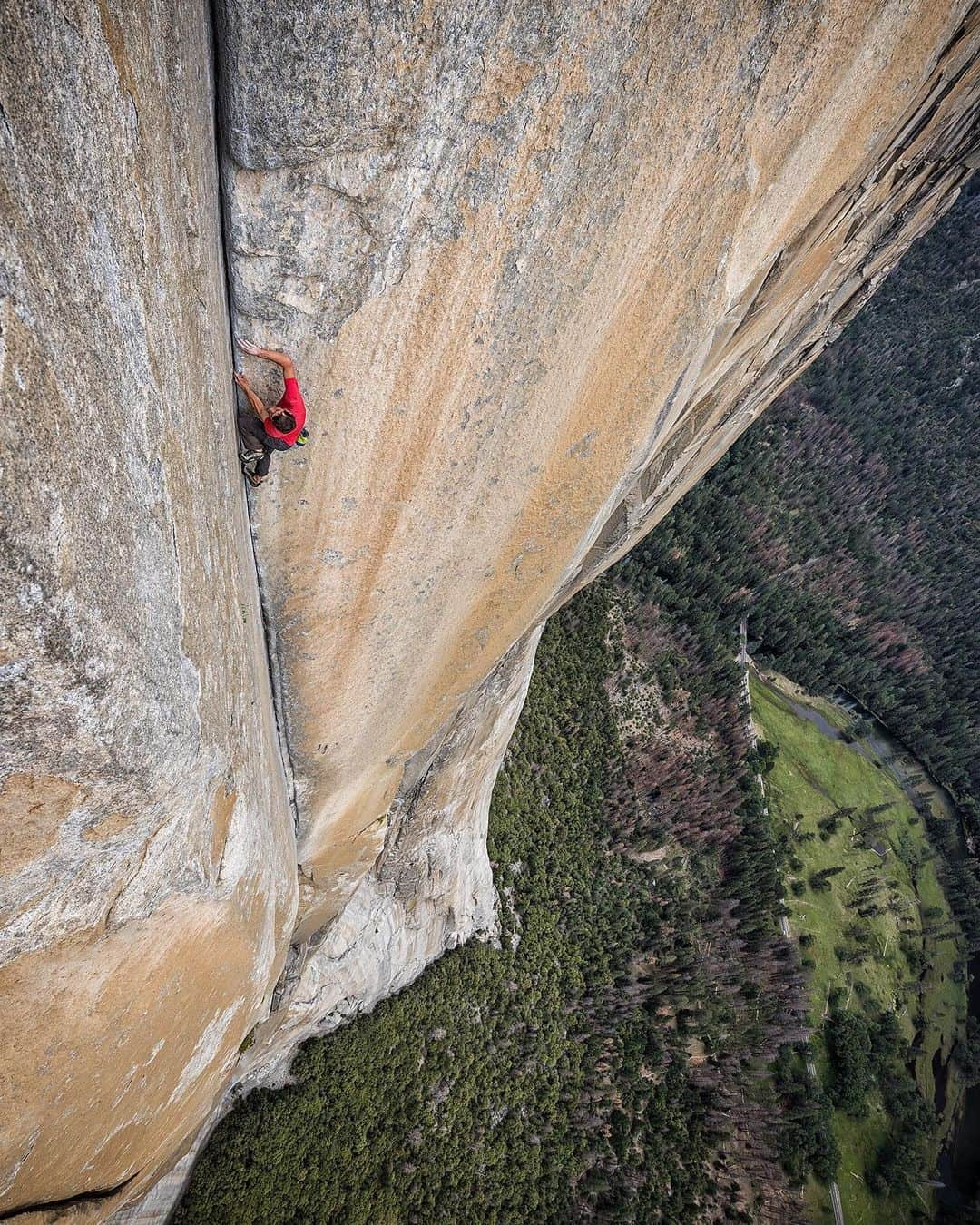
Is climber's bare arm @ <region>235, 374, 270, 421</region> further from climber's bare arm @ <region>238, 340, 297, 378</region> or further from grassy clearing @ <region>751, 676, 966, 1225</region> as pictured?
grassy clearing @ <region>751, 676, 966, 1225</region>

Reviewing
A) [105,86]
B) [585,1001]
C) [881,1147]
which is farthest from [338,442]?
[881,1147]

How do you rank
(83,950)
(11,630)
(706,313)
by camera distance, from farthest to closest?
(706,313) < (83,950) < (11,630)

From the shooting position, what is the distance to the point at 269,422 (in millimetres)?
4074

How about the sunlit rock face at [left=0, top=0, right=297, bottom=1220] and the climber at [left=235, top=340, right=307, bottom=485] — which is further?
the climber at [left=235, top=340, right=307, bottom=485]

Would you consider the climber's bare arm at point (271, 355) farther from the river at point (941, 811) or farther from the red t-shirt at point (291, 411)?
the river at point (941, 811)

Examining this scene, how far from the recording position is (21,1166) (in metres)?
3.35

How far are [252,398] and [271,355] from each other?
13.1 inches

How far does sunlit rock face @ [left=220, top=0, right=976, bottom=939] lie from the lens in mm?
3213

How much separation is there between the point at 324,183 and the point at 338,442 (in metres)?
1.57

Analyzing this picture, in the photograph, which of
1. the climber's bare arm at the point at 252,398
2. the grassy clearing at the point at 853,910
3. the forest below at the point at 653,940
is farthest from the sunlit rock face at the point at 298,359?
the grassy clearing at the point at 853,910

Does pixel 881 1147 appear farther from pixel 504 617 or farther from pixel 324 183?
pixel 324 183

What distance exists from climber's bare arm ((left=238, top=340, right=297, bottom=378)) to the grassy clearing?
91.6 feet

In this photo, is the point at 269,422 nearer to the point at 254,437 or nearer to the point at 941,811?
the point at 254,437

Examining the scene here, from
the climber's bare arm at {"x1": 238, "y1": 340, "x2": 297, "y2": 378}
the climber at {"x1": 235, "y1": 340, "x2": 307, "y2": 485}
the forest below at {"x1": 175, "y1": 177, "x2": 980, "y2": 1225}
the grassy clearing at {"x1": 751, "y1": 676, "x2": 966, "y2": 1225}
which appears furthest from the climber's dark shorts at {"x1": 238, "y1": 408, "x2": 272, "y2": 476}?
the grassy clearing at {"x1": 751, "y1": 676, "x2": 966, "y2": 1225}
